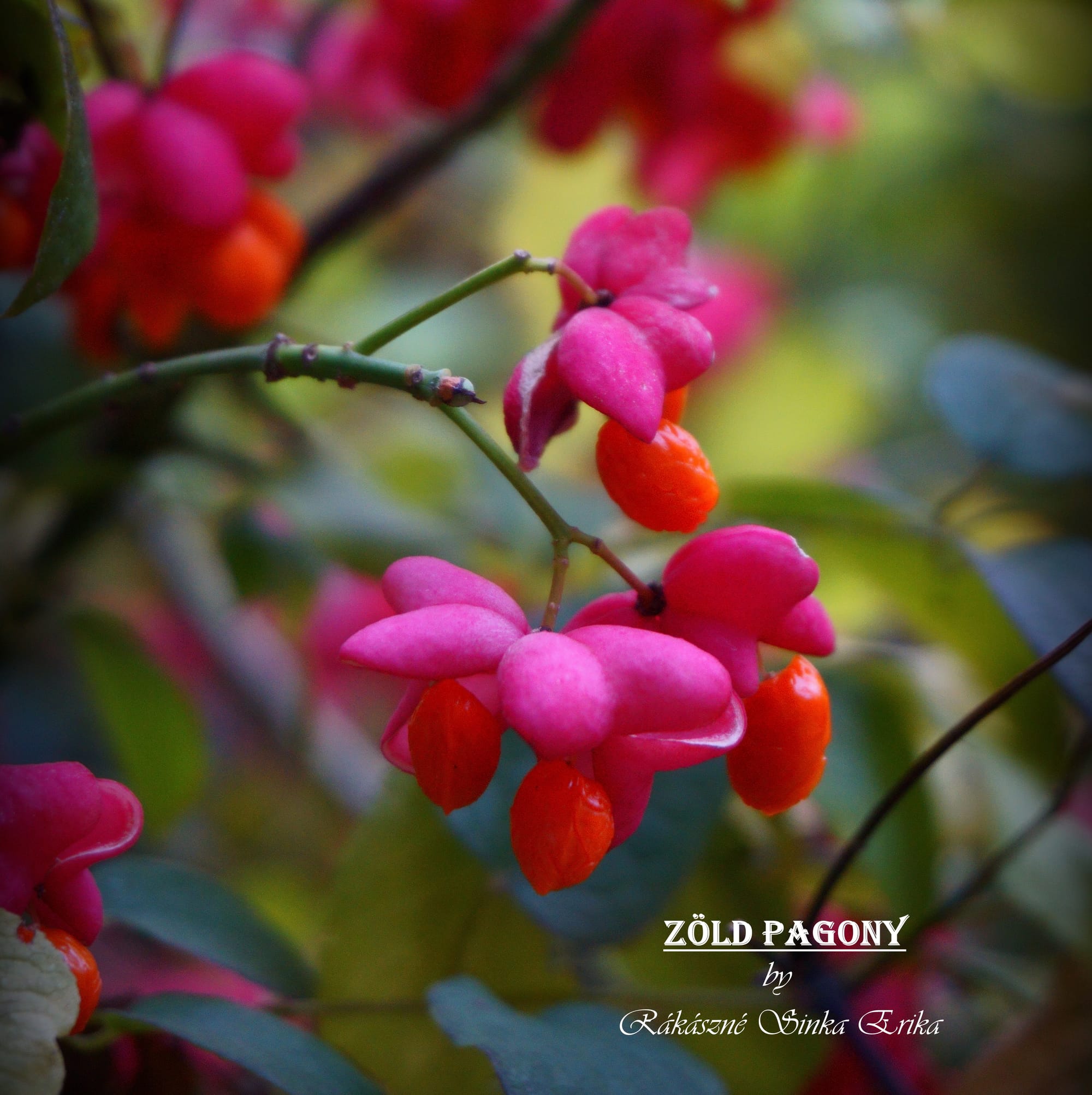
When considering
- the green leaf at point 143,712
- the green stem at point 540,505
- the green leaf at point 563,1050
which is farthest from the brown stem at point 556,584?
the green leaf at point 143,712

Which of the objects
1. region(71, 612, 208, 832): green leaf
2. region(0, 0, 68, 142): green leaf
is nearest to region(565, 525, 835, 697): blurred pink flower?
region(0, 0, 68, 142): green leaf

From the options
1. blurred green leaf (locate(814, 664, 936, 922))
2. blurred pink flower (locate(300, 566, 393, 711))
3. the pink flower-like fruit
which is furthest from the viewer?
blurred pink flower (locate(300, 566, 393, 711))

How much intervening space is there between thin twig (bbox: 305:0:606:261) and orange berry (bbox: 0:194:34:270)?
0.55 feet

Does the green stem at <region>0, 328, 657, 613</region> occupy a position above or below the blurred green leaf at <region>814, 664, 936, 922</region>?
above

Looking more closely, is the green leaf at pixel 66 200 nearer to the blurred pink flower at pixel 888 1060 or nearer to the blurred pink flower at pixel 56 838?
the blurred pink flower at pixel 56 838

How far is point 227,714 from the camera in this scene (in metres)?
0.97

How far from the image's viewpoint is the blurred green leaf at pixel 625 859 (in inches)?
13.9

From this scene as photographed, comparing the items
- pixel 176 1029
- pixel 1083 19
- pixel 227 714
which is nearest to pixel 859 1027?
pixel 176 1029

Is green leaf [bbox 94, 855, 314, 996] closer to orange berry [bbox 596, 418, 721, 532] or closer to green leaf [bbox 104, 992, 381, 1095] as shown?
green leaf [bbox 104, 992, 381, 1095]

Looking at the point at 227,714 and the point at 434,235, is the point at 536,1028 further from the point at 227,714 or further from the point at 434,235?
the point at 434,235

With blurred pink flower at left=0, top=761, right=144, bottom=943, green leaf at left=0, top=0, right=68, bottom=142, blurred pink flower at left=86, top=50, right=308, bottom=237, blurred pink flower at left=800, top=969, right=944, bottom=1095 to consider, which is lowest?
blurred pink flower at left=800, top=969, right=944, bottom=1095

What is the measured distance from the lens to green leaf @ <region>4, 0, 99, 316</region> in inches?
10.7

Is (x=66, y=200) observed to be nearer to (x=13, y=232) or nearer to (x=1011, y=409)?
(x=13, y=232)

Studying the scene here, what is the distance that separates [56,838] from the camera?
0.82 ft
